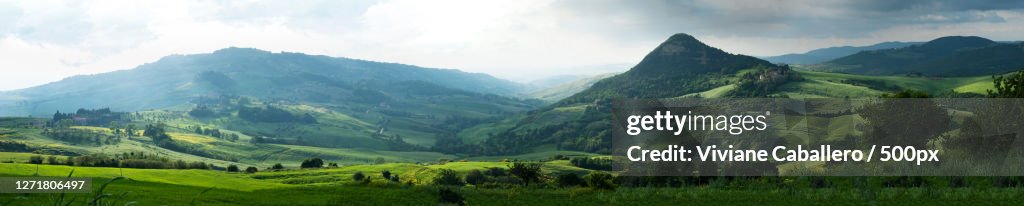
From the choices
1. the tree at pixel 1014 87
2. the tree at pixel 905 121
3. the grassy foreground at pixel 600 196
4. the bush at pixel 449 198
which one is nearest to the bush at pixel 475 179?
the tree at pixel 905 121

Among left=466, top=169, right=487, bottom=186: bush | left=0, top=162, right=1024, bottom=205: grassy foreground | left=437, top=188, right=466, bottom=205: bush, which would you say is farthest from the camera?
left=466, top=169, right=487, bottom=186: bush

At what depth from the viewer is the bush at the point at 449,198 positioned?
34.0m

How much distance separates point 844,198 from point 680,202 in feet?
27.0

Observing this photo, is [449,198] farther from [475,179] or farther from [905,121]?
[475,179]

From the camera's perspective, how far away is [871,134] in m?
61.6

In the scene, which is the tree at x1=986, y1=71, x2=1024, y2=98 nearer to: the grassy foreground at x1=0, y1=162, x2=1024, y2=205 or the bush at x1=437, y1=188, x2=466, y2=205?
the grassy foreground at x1=0, y1=162, x2=1024, y2=205

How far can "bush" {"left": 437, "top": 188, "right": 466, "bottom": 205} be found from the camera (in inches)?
1340

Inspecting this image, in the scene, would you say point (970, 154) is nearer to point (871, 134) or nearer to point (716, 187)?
point (871, 134)

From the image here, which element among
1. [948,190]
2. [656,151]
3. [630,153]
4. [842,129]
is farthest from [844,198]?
[842,129]

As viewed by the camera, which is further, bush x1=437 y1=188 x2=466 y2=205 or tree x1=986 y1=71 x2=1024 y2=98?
tree x1=986 y1=71 x2=1024 y2=98

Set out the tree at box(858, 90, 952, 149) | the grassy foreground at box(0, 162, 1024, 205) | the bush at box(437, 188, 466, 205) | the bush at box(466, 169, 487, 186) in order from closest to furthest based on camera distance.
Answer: the grassy foreground at box(0, 162, 1024, 205) < the bush at box(437, 188, 466, 205) < the tree at box(858, 90, 952, 149) < the bush at box(466, 169, 487, 186)

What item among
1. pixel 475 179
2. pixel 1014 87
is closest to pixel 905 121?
pixel 1014 87

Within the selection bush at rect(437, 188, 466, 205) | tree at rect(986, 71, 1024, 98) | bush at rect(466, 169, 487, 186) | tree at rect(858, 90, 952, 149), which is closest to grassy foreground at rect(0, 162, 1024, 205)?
bush at rect(437, 188, 466, 205)

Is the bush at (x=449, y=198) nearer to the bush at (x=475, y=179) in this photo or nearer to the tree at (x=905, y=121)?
the tree at (x=905, y=121)
